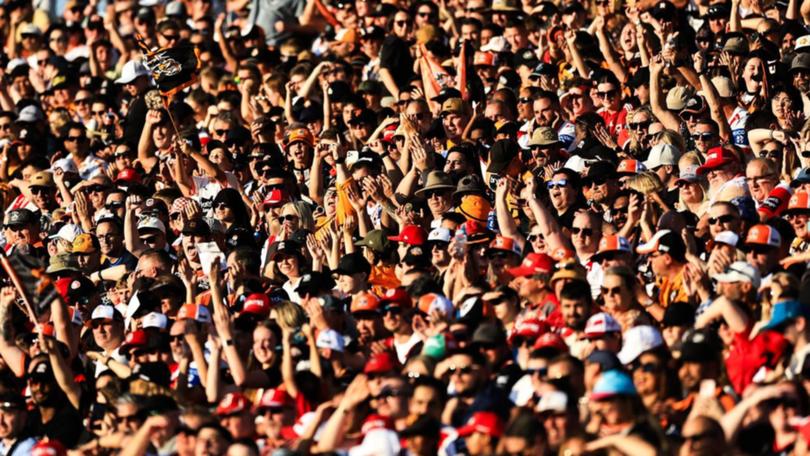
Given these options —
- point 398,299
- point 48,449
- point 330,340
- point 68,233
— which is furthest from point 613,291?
point 68,233

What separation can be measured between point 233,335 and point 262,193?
3879 mm

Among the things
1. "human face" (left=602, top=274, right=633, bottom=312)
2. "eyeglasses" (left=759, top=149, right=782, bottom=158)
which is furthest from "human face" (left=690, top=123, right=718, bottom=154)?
"human face" (left=602, top=274, right=633, bottom=312)

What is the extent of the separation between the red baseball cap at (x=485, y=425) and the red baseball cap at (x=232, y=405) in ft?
5.31

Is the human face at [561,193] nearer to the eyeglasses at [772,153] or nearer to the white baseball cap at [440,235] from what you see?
the white baseball cap at [440,235]

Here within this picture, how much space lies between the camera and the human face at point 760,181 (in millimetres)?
16062

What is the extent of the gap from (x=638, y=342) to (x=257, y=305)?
348 centimetres

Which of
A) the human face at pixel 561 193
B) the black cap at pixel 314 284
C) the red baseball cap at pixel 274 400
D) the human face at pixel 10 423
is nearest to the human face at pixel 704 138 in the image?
the human face at pixel 561 193

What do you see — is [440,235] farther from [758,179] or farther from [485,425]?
[485,425]

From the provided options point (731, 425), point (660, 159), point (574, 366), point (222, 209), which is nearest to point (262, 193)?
point (222, 209)

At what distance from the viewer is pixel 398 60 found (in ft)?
69.3

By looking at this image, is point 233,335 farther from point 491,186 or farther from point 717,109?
point 717,109

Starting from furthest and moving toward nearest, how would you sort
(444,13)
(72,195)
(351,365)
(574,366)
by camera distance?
(444,13), (72,195), (351,365), (574,366)

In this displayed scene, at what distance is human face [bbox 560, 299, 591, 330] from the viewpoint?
1429 centimetres

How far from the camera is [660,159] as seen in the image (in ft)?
55.8
